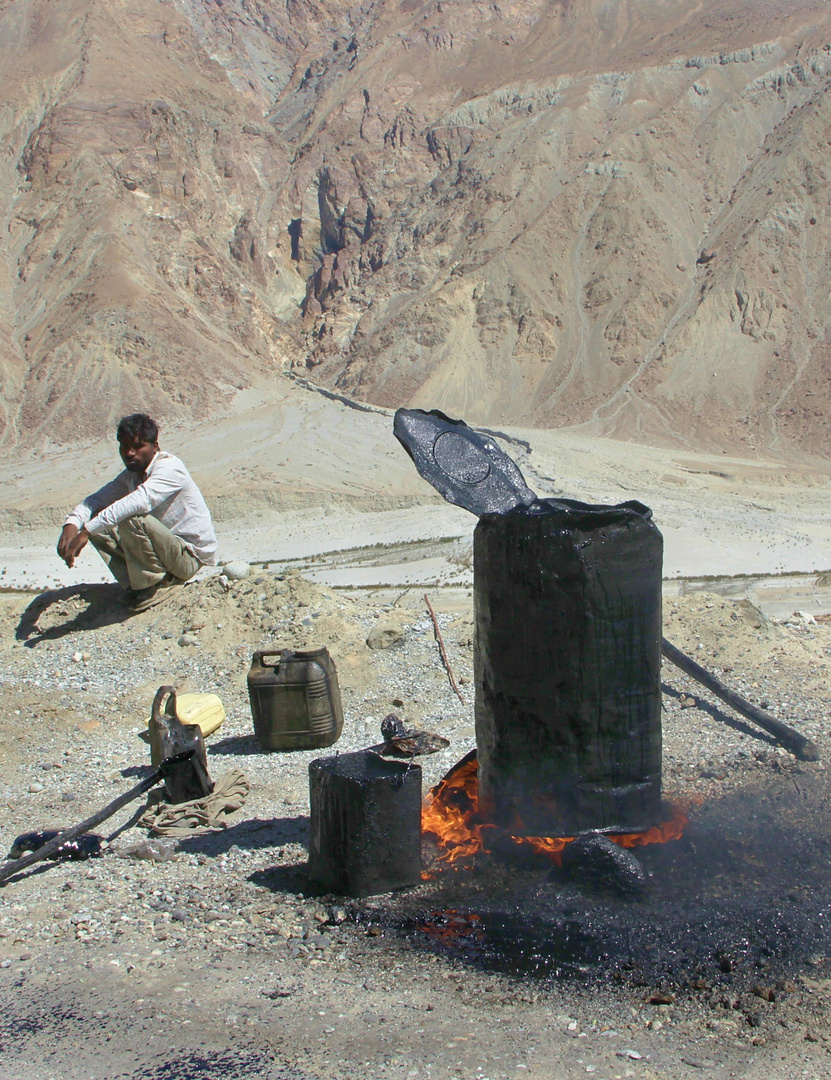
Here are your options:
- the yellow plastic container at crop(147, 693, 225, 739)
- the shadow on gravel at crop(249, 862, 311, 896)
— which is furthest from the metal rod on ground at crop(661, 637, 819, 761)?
the yellow plastic container at crop(147, 693, 225, 739)

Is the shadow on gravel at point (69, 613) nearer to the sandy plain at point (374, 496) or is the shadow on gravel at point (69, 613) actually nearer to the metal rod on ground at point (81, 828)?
the metal rod on ground at point (81, 828)

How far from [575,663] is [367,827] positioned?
981mm

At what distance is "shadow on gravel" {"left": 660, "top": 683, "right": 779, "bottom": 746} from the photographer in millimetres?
5059

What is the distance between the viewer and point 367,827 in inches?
136

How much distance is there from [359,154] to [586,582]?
53928 millimetres

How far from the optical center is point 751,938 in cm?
313

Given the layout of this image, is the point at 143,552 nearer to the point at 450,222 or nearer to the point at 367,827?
the point at 367,827

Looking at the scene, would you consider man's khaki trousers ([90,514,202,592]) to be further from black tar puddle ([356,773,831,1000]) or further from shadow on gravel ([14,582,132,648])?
black tar puddle ([356,773,831,1000])

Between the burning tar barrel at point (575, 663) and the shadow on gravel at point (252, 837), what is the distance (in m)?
1.03

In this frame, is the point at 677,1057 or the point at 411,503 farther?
the point at 411,503

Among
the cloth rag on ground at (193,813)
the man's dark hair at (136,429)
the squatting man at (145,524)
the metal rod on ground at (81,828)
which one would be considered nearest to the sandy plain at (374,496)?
the squatting man at (145,524)

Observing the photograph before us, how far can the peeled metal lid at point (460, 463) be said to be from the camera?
13.7 feet

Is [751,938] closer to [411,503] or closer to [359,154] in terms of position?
[411,503]

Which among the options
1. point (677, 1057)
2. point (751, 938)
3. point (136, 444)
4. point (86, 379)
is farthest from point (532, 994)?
point (86, 379)
